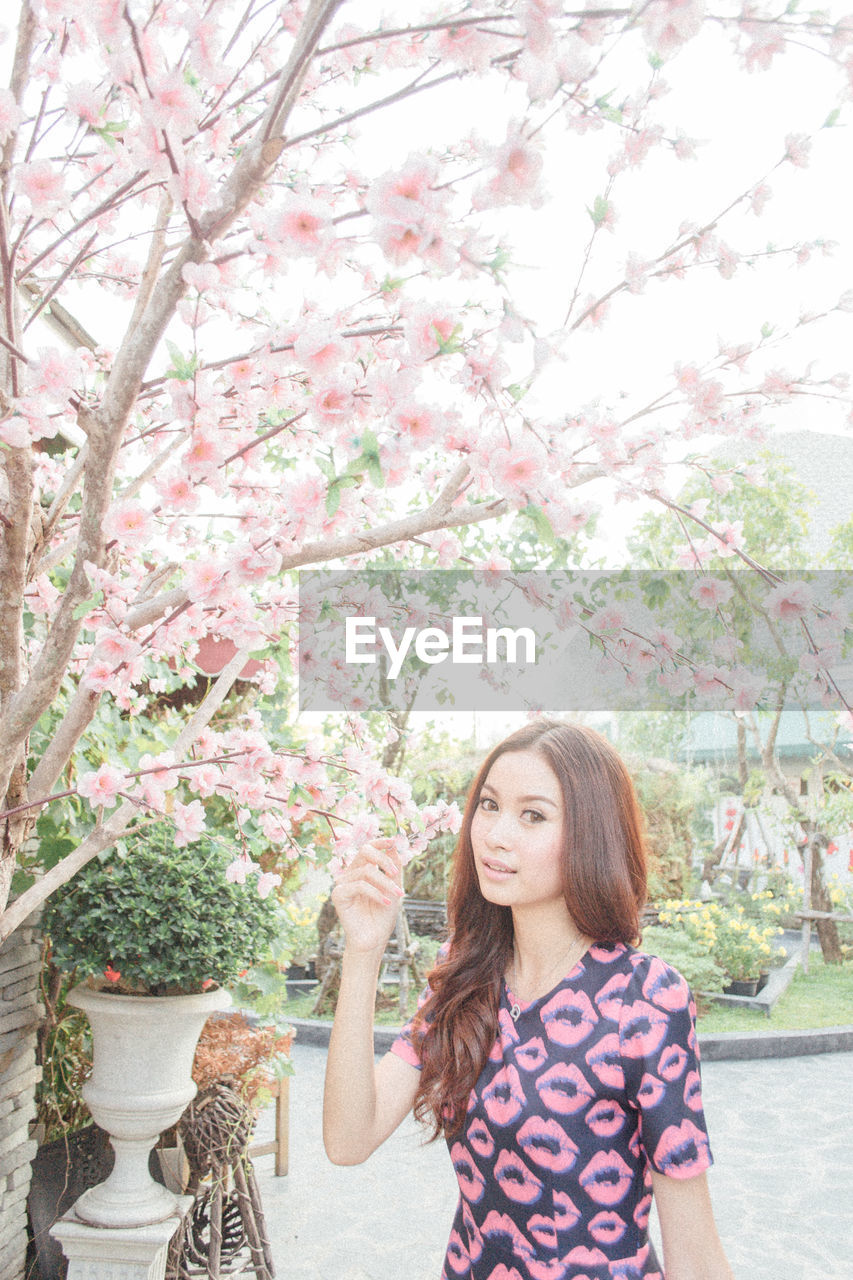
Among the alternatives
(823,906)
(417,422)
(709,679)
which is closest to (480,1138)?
(417,422)

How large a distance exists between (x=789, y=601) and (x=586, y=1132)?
0.96m

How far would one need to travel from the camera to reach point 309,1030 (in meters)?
6.09

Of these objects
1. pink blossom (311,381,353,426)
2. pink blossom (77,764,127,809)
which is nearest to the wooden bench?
pink blossom (77,764,127,809)

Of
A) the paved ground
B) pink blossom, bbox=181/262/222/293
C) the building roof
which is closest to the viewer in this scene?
pink blossom, bbox=181/262/222/293

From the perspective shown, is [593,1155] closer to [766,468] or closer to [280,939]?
[280,939]

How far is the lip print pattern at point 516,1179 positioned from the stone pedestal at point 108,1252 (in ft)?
4.91

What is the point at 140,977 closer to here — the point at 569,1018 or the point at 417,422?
the point at 569,1018

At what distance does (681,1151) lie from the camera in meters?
1.17

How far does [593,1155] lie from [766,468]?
23.1 ft

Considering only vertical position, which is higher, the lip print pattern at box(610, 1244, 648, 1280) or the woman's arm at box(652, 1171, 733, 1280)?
the woman's arm at box(652, 1171, 733, 1280)

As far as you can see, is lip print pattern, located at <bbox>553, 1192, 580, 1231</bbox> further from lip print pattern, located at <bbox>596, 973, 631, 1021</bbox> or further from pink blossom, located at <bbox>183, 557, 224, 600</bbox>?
pink blossom, located at <bbox>183, 557, 224, 600</bbox>

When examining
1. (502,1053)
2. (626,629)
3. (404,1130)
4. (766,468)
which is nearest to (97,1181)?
(502,1053)

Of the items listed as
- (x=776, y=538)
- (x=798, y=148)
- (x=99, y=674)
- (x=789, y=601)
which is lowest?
(x=99, y=674)

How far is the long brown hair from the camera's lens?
1335mm
